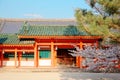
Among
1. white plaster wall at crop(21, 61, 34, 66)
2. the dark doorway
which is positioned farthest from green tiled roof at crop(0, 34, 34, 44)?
the dark doorway

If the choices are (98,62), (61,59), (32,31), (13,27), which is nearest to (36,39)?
(32,31)

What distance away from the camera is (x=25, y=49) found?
104 ft

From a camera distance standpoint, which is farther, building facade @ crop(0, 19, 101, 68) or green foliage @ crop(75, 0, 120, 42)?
building facade @ crop(0, 19, 101, 68)

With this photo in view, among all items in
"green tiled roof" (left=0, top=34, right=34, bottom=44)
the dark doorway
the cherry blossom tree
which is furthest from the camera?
the dark doorway

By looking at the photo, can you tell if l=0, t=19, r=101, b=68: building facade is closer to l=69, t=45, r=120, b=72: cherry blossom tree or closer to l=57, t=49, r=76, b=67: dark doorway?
l=57, t=49, r=76, b=67: dark doorway

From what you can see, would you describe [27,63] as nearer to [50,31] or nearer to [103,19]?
[50,31]

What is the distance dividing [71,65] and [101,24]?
64.4 ft

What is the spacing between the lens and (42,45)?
30156 mm

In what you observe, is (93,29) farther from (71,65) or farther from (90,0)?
(71,65)

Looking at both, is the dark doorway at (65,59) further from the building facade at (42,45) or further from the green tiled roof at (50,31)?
the green tiled roof at (50,31)

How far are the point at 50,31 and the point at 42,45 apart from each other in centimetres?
149

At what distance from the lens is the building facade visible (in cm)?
2909

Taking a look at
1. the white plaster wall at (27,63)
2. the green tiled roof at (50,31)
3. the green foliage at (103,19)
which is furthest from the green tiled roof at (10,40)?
the green foliage at (103,19)

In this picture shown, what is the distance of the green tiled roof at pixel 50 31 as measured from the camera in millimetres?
29172
